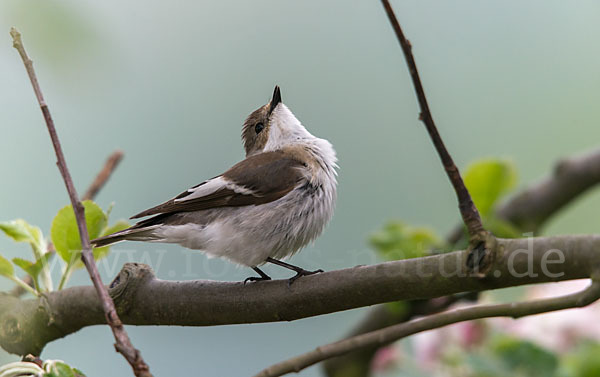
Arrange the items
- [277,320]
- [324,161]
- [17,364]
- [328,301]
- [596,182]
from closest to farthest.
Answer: [17,364] < [328,301] < [277,320] < [324,161] < [596,182]

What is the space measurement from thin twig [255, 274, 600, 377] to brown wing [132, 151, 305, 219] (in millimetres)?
1065

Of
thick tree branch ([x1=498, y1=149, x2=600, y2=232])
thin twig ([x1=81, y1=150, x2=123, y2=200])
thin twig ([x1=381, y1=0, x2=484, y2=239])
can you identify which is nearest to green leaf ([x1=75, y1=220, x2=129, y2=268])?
thin twig ([x1=81, y1=150, x2=123, y2=200])

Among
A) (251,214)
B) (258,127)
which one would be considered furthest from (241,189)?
(258,127)

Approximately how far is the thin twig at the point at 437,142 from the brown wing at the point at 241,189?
98 cm

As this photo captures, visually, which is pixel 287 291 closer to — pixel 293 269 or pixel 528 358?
pixel 293 269

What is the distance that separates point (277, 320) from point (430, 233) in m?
1.03

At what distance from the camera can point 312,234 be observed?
2199 millimetres

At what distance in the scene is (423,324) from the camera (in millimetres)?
1148

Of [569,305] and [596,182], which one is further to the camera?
[596,182]

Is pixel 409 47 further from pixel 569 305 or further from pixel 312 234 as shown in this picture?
pixel 312 234

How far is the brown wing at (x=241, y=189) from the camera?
2.17m

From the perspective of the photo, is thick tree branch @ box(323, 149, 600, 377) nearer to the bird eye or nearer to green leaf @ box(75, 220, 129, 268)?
the bird eye

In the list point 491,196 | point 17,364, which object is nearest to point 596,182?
point 491,196

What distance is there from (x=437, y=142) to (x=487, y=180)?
59.9 inches
